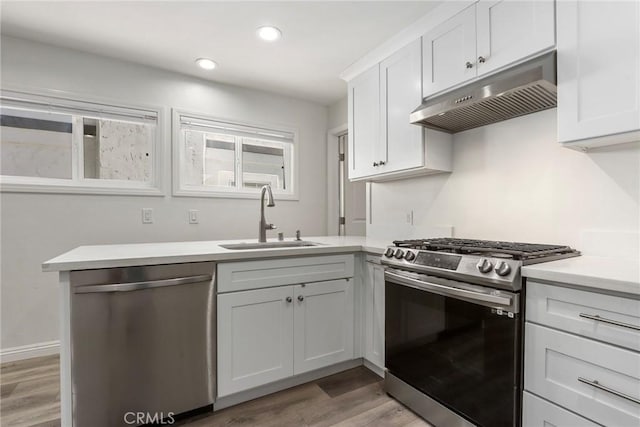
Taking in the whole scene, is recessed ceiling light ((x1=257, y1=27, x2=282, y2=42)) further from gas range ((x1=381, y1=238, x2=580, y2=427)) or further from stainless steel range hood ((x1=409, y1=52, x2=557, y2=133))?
gas range ((x1=381, y1=238, x2=580, y2=427))

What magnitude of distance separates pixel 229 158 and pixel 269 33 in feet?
4.48

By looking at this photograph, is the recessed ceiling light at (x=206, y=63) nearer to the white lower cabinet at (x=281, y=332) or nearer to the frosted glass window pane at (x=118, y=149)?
the frosted glass window pane at (x=118, y=149)

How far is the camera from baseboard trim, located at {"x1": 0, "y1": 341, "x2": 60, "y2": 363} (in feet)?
7.40

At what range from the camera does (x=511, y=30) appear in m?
1.52

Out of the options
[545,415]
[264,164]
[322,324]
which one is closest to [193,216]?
[264,164]

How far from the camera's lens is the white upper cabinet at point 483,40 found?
1.43m

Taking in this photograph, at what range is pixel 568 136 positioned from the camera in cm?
135

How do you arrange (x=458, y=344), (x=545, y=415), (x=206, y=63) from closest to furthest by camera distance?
(x=545, y=415)
(x=458, y=344)
(x=206, y=63)

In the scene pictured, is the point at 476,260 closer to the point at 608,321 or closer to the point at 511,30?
the point at 608,321

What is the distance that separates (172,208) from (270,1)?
1876 millimetres

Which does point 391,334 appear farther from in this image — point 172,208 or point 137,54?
point 137,54

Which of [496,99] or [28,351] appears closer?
[496,99]

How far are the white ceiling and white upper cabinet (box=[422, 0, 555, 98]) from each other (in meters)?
0.26

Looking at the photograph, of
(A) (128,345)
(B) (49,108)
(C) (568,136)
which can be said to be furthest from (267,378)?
(B) (49,108)
